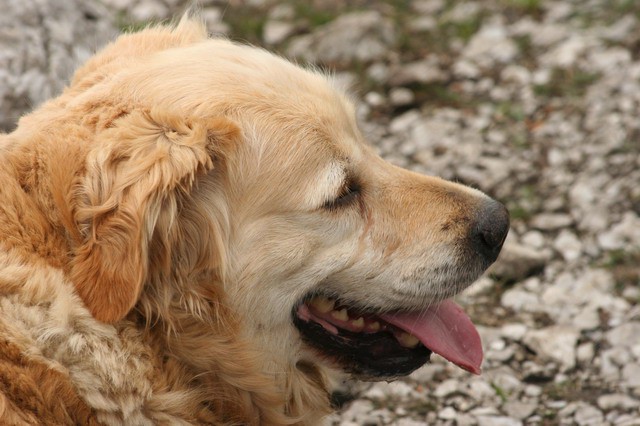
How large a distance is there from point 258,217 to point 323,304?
0.46 metres

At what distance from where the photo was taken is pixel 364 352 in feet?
11.8

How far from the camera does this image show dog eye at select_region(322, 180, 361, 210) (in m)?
3.42

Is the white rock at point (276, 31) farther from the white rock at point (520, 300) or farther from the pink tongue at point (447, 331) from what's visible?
the pink tongue at point (447, 331)

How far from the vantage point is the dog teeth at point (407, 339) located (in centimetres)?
370

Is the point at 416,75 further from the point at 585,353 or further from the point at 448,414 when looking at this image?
the point at 448,414

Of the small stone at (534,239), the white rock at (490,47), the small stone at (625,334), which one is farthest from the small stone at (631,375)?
the white rock at (490,47)

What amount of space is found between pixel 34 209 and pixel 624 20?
545 cm

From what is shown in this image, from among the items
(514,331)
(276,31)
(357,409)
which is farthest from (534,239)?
(276,31)

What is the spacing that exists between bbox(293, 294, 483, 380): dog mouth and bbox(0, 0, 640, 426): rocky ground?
721 millimetres

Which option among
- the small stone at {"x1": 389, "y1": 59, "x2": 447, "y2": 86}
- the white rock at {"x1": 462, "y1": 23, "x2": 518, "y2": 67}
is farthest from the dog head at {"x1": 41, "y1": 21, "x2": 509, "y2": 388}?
the white rock at {"x1": 462, "y1": 23, "x2": 518, "y2": 67}

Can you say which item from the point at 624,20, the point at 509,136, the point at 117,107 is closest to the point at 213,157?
the point at 117,107

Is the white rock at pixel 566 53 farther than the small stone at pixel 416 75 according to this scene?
No

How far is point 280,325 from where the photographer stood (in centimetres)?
345

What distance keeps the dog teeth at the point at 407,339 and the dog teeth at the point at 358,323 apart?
0.61 ft
